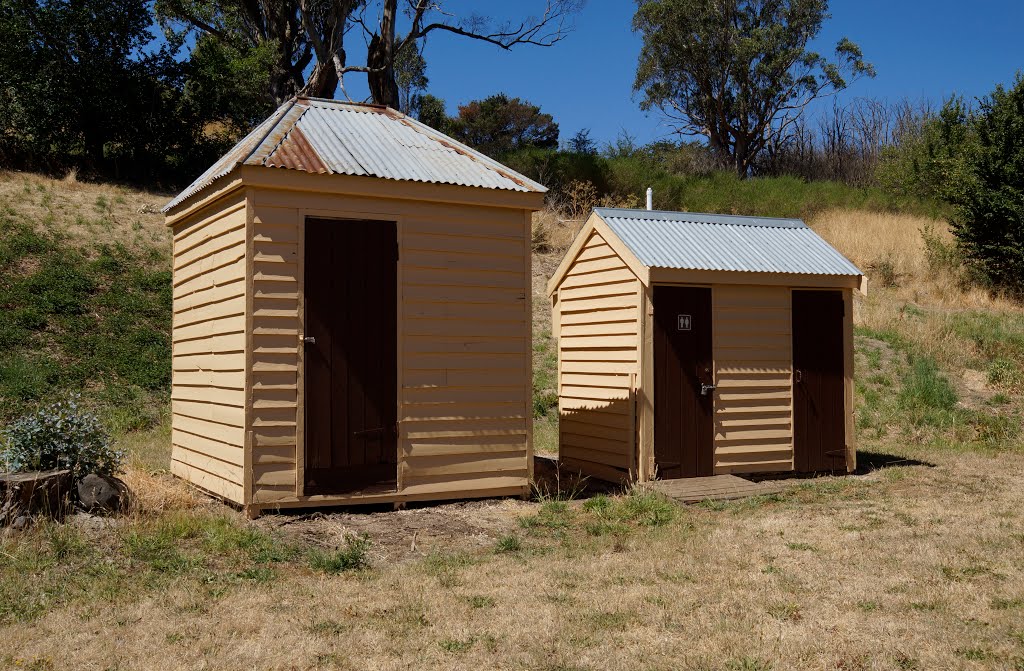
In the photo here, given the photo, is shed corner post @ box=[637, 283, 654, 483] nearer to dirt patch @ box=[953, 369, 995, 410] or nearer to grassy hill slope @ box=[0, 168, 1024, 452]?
grassy hill slope @ box=[0, 168, 1024, 452]

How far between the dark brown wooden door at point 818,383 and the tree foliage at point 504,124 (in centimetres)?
3166

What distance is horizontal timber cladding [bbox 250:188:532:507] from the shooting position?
7.96 m

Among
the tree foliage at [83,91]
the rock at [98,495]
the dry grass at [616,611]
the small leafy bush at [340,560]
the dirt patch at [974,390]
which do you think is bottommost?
the dry grass at [616,611]

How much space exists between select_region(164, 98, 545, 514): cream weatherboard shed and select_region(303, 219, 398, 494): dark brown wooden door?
0.04 feet

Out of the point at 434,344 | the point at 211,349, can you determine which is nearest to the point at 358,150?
the point at 434,344

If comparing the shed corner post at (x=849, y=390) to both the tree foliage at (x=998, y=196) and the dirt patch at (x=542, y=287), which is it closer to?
the dirt patch at (x=542, y=287)

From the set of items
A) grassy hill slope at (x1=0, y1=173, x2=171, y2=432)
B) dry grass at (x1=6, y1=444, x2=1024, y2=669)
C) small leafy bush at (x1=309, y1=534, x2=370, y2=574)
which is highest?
grassy hill slope at (x1=0, y1=173, x2=171, y2=432)

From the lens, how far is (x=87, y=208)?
22297 mm

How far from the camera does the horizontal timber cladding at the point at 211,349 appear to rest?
8109 mm

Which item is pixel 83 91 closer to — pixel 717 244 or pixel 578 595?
pixel 717 244

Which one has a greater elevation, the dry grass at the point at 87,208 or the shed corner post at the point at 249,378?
the dry grass at the point at 87,208

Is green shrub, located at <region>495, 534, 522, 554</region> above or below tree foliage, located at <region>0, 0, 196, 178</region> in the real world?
below

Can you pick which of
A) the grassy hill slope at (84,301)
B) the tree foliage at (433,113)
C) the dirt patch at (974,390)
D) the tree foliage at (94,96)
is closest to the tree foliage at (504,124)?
the tree foliage at (433,113)

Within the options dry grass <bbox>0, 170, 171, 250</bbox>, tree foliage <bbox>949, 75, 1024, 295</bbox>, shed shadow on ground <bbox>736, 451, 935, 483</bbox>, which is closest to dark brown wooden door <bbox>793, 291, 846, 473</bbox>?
shed shadow on ground <bbox>736, 451, 935, 483</bbox>
